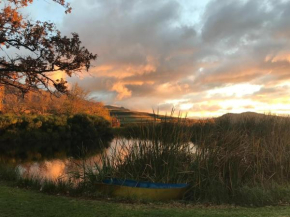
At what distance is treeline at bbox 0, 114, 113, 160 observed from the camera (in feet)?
87.8

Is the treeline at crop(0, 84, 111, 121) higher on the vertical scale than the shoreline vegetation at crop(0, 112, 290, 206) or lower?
higher

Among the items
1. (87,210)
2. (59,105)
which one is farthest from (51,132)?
(87,210)

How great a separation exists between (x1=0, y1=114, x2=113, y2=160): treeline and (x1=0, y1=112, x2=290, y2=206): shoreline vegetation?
16798 millimetres

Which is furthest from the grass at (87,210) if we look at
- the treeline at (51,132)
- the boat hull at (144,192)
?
the treeline at (51,132)

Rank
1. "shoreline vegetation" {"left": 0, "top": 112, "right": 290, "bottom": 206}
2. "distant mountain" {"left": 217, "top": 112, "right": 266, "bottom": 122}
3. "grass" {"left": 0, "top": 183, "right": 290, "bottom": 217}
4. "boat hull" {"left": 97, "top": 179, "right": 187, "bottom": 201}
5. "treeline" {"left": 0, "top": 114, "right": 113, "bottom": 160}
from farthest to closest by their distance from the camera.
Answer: "treeline" {"left": 0, "top": 114, "right": 113, "bottom": 160}, "distant mountain" {"left": 217, "top": 112, "right": 266, "bottom": 122}, "shoreline vegetation" {"left": 0, "top": 112, "right": 290, "bottom": 206}, "boat hull" {"left": 97, "top": 179, "right": 187, "bottom": 201}, "grass" {"left": 0, "top": 183, "right": 290, "bottom": 217}

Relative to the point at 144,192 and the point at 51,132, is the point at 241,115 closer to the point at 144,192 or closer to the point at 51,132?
the point at 144,192

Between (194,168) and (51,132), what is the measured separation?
981 inches

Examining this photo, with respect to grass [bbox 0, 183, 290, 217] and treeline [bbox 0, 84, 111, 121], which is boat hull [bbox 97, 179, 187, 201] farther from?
treeline [bbox 0, 84, 111, 121]

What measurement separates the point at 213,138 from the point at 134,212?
455 centimetres

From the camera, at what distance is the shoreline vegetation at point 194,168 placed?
751 centimetres

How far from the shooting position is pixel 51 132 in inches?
1196

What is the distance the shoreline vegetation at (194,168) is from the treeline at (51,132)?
16.8 m

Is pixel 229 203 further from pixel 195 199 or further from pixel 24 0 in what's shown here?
pixel 24 0

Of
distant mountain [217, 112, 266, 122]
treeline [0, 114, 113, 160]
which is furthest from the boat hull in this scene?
treeline [0, 114, 113, 160]
